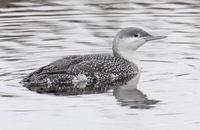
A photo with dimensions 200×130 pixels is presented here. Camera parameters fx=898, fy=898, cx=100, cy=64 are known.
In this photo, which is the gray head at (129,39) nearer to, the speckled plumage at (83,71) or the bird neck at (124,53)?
the bird neck at (124,53)

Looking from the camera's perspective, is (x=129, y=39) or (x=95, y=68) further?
(x=129, y=39)

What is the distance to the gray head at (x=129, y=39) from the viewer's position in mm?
12852

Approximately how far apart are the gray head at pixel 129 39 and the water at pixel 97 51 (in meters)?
0.31

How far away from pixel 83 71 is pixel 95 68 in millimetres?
231

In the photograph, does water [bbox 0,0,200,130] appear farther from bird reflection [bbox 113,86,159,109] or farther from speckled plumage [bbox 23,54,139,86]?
speckled plumage [bbox 23,54,139,86]

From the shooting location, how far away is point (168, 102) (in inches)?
413

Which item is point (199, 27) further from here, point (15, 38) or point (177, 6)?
point (15, 38)

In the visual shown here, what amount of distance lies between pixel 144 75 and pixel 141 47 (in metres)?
1.94

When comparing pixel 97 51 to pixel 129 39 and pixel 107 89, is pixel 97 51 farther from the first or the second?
pixel 107 89

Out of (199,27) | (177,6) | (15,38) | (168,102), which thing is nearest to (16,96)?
(168,102)

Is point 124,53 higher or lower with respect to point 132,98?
higher

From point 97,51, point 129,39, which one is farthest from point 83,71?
point 97,51

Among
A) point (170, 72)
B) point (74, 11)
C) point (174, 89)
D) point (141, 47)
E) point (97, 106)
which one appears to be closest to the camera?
point (97, 106)

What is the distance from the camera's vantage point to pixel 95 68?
12078mm
